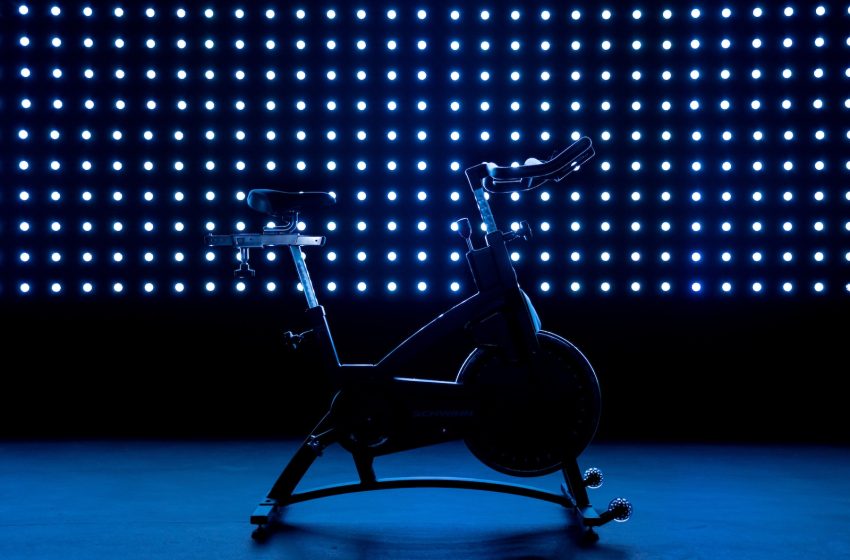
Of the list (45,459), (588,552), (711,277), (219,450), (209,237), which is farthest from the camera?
(711,277)

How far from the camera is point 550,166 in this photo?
2141 millimetres

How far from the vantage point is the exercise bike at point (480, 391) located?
2182mm

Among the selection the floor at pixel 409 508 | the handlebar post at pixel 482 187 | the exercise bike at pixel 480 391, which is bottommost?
the floor at pixel 409 508

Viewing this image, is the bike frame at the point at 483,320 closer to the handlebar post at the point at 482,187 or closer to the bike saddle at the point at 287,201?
the handlebar post at the point at 482,187

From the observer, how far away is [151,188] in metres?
3.75

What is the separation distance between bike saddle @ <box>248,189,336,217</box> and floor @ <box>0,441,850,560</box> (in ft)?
3.56

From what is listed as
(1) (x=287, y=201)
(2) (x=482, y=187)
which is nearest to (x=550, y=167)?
(2) (x=482, y=187)

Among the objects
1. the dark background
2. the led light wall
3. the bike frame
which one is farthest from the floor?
the led light wall

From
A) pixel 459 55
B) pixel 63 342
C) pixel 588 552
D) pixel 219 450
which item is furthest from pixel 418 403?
pixel 63 342

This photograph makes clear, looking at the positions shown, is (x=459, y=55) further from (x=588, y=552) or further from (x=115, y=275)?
(x=588, y=552)

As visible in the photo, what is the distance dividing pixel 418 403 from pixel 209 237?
0.92 metres

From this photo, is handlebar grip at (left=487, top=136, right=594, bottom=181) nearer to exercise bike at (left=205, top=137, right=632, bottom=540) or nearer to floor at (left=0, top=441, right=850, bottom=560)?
exercise bike at (left=205, top=137, right=632, bottom=540)

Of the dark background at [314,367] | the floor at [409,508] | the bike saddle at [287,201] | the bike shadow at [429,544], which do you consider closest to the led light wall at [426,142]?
the dark background at [314,367]

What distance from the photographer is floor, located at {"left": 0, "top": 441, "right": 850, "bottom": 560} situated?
6.41 feet
